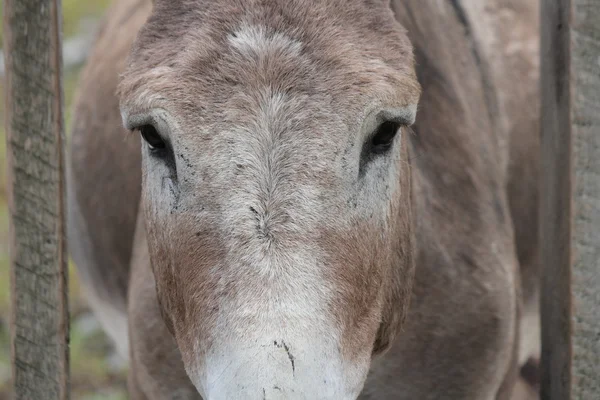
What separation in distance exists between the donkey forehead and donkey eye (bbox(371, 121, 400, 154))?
7 centimetres

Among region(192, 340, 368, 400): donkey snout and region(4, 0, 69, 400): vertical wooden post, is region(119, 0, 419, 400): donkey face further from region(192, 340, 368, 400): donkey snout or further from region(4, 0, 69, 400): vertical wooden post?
region(4, 0, 69, 400): vertical wooden post

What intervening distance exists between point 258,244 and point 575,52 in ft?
3.04

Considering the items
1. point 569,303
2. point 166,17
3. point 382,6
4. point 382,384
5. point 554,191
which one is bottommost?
point 382,384

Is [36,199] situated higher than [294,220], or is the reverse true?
[36,199]

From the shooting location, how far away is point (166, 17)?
2660 mm

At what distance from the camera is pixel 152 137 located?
2.58 m

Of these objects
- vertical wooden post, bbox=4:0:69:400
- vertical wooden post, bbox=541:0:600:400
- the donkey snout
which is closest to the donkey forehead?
vertical wooden post, bbox=4:0:69:400

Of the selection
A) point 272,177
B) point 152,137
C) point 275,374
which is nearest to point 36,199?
point 152,137

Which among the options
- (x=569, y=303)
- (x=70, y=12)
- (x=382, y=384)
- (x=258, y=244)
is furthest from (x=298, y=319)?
(x=70, y=12)

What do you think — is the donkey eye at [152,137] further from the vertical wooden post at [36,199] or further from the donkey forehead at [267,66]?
the vertical wooden post at [36,199]

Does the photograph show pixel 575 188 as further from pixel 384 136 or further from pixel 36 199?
pixel 36 199

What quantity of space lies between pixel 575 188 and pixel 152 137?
1.06 m

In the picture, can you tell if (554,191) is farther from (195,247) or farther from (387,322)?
(195,247)

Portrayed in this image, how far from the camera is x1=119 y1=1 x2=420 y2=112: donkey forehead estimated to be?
2.43 metres
